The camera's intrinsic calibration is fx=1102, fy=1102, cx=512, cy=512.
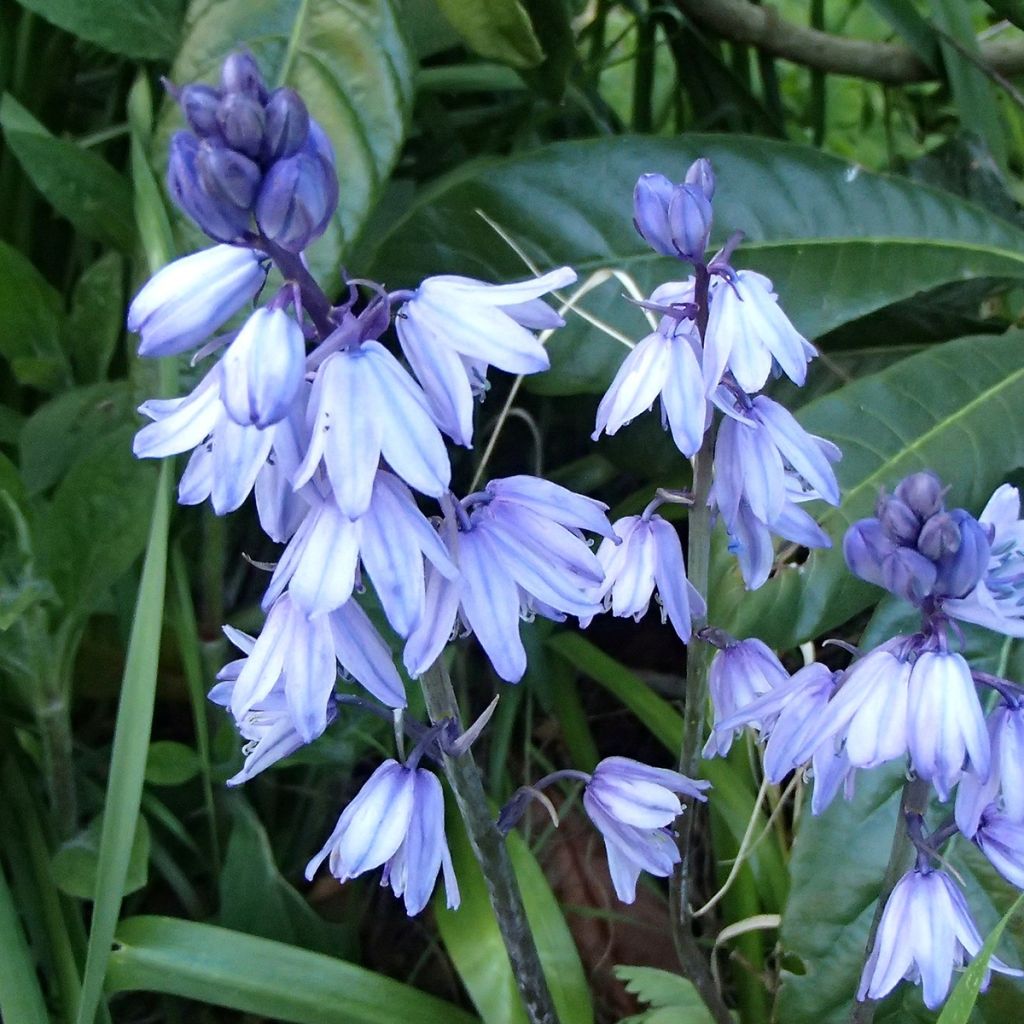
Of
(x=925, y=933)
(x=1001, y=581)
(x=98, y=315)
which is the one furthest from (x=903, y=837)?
(x=98, y=315)

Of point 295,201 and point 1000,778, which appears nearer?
point 295,201

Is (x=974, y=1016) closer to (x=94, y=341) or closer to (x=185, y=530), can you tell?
(x=185, y=530)

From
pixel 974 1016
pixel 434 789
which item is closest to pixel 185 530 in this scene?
pixel 434 789

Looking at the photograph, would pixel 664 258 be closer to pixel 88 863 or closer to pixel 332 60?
pixel 332 60

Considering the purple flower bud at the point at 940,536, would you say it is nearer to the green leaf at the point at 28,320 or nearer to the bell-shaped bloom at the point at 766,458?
the bell-shaped bloom at the point at 766,458

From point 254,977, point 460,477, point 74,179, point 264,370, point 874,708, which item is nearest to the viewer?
point 264,370

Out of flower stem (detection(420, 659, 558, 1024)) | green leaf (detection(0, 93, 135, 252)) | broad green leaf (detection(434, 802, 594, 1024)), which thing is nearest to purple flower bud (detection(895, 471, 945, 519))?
flower stem (detection(420, 659, 558, 1024))

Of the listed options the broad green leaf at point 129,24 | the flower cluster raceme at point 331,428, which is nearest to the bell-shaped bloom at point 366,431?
the flower cluster raceme at point 331,428
